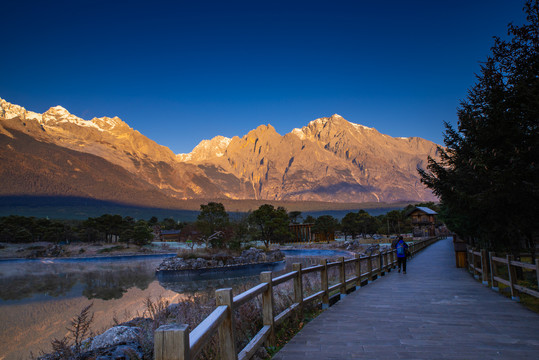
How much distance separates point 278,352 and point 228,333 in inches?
72.4

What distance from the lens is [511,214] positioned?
44.3ft

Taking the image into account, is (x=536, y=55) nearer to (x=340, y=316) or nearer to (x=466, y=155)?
(x=466, y=155)

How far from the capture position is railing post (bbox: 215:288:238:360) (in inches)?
158

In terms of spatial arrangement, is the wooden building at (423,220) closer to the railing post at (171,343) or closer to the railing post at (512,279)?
the railing post at (512,279)

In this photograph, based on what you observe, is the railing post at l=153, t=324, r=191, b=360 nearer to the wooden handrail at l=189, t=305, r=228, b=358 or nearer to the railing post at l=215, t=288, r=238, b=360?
the wooden handrail at l=189, t=305, r=228, b=358

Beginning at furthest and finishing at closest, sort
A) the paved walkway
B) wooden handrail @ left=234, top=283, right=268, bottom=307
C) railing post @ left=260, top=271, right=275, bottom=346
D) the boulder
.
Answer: the boulder → railing post @ left=260, top=271, right=275, bottom=346 → the paved walkway → wooden handrail @ left=234, top=283, right=268, bottom=307

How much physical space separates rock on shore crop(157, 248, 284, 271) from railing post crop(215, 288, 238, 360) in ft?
107

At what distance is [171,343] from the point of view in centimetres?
246

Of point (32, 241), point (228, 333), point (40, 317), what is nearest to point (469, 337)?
point (228, 333)

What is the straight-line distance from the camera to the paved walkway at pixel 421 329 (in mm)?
5398

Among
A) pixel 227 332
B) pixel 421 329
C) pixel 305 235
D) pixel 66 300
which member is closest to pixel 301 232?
pixel 305 235

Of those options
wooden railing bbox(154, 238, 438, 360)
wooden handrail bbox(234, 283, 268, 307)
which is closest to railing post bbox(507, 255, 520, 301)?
wooden railing bbox(154, 238, 438, 360)

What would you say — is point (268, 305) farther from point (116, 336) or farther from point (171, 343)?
point (116, 336)

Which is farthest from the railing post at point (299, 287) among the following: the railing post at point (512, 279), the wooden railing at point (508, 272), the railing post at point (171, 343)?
the railing post at point (512, 279)
